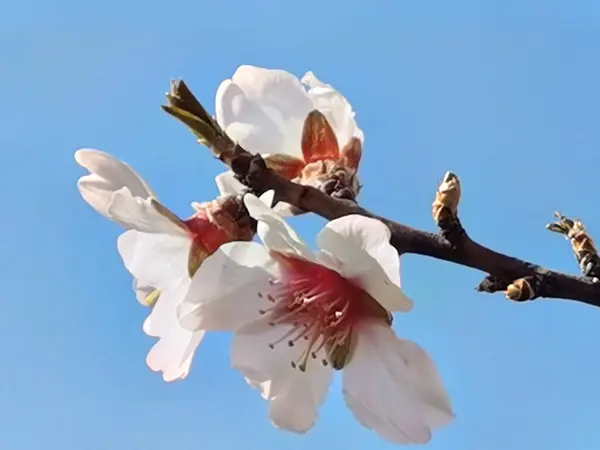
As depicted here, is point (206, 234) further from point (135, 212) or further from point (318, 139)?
point (318, 139)

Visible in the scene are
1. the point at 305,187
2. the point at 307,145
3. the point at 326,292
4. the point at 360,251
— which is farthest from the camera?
the point at 307,145

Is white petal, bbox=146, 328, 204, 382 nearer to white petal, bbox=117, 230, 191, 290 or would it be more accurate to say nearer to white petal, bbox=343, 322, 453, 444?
white petal, bbox=117, 230, 191, 290

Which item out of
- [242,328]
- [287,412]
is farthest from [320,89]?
[287,412]

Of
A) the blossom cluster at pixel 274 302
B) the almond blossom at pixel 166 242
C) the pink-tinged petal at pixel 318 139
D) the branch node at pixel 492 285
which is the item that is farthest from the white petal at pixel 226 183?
the branch node at pixel 492 285

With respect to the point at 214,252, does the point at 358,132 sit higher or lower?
higher

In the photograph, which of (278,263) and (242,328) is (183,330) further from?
(278,263)

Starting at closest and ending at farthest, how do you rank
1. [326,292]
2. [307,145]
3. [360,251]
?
[360,251]
[326,292]
[307,145]

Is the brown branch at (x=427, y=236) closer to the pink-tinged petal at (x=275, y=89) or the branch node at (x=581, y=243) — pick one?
the branch node at (x=581, y=243)
